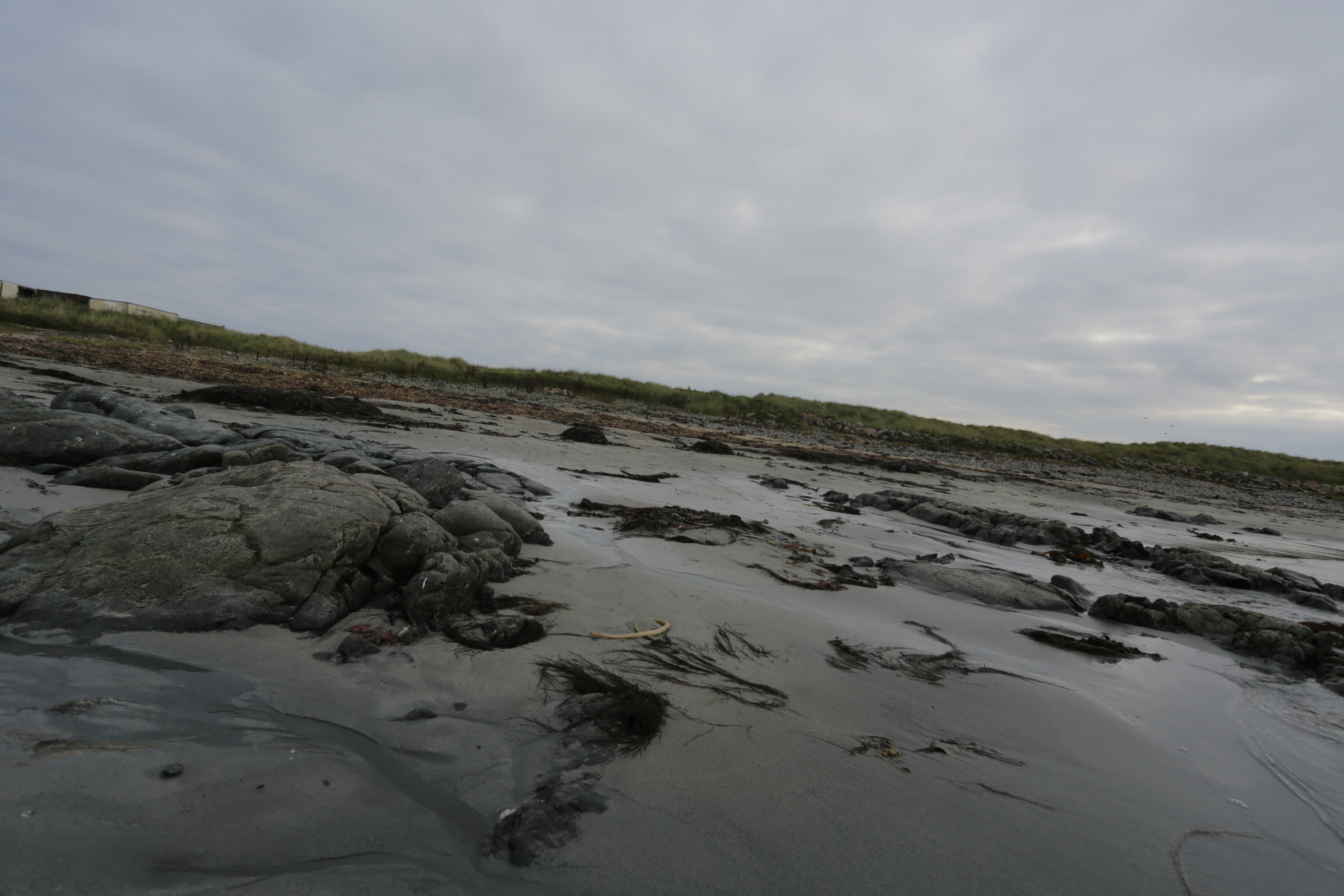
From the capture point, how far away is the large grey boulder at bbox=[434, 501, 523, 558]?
3.96m

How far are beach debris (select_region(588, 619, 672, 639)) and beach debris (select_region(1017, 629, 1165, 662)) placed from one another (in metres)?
2.68

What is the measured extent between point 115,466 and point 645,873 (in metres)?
5.55

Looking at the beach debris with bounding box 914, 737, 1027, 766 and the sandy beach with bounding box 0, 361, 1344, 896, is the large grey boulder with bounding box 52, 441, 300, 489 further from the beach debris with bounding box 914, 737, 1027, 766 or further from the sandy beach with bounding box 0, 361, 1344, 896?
the beach debris with bounding box 914, 737, 1027, 766

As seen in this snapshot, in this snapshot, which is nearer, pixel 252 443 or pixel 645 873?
pixel 645 873

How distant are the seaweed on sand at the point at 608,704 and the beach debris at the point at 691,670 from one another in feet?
0.55

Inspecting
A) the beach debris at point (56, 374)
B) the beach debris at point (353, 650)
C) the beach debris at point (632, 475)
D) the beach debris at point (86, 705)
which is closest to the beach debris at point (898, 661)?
the beach debris at point (353, 650)

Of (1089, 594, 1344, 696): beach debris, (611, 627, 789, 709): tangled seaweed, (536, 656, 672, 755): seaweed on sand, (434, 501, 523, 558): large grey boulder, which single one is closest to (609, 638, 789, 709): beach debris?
(611, 627, 789, 709): tangled seaweed

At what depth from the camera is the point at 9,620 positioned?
2318 millimetres

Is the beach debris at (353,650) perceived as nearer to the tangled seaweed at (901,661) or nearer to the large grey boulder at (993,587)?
the tangled seaweed at (901,661)

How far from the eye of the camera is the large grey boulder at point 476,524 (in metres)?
3.96

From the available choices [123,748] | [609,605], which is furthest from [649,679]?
[123,748]

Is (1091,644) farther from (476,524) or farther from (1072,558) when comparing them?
(476,524)

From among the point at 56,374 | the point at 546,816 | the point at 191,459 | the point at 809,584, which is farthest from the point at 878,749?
the point at 56,374

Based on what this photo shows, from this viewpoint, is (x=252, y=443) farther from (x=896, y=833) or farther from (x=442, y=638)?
(x=896, y=833)
